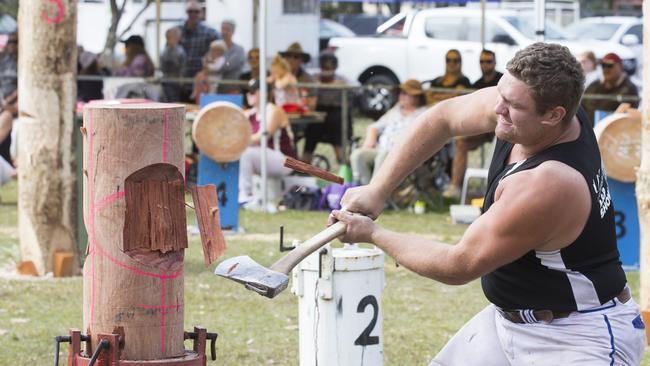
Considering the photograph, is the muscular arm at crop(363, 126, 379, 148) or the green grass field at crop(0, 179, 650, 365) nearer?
the green grass field at crop(0, 179, 650, 365)

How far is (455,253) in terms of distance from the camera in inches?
141

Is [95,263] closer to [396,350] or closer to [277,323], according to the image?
[396,350]

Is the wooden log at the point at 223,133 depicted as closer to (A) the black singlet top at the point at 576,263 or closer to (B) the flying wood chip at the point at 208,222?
(B) the flying wood chip at the point at 208,222

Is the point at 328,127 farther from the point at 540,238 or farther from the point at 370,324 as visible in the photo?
the point at 540,238

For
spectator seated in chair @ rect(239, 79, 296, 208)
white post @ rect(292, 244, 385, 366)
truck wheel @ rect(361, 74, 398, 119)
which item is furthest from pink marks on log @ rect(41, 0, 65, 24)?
truck wheel @ rect(361, 74, 398, 119)

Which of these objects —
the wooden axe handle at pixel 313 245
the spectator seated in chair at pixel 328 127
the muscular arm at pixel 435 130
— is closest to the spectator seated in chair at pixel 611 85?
the spectator seated in chair at pixel 328 127

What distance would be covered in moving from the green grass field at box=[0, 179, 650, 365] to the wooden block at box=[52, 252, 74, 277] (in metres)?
0.08

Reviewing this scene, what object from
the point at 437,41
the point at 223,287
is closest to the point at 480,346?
the point at 223,287

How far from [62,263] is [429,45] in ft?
39.7

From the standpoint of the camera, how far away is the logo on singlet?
356 cm

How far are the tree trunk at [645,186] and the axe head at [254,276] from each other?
3.43m

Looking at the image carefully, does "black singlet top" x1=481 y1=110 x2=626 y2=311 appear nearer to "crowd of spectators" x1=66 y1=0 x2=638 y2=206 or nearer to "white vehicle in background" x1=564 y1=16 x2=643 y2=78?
"crowd of spectators" x1=66 y1=0 x2=638 y2=206

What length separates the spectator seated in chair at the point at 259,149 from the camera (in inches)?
479

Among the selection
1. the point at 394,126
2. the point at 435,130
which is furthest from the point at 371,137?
the point at 435,130
